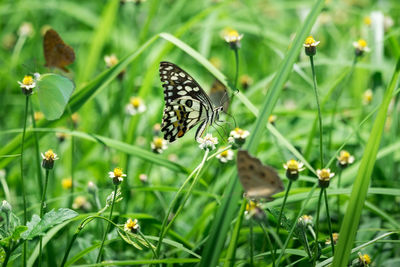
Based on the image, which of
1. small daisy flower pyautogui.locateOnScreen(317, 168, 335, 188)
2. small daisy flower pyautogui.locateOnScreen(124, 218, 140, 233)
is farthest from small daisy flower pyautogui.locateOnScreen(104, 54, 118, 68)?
small daisy flower pyautogui.locateOnScreen(317, 168, 335, 188)

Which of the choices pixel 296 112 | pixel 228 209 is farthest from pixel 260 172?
pixel 296 112

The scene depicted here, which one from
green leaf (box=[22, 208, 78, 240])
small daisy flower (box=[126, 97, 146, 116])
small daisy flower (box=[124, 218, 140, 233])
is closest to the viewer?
green leaf (box=[22, 208, 78, 240])

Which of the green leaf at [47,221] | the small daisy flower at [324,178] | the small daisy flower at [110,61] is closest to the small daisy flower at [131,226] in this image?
the green leaf at [47,221]

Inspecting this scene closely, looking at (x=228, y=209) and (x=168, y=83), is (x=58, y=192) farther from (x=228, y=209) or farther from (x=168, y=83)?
(x=228, y=209)

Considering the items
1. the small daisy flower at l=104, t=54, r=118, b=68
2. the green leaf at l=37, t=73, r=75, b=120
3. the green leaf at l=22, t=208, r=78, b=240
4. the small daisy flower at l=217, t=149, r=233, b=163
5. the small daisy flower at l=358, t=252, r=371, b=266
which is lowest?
the small daisy flower at l=358, t=252, r=371, b=266

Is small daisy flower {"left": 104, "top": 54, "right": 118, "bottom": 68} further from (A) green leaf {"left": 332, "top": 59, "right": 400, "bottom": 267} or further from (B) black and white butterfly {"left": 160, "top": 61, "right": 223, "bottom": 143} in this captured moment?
Result: (A) green leaf {"left": 332, "top": 59, "right": 400, "bottom": 267}

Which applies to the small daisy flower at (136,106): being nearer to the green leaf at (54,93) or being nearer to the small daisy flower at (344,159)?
the green leaf at (54,93)
